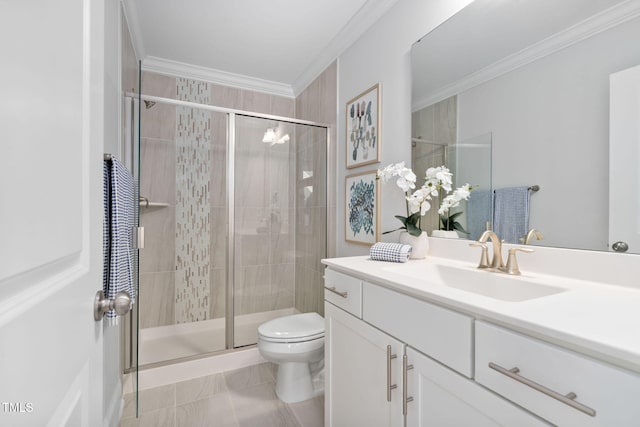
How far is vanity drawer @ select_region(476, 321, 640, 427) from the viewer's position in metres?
0.49

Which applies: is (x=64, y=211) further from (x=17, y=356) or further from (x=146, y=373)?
(x=146, y=373)

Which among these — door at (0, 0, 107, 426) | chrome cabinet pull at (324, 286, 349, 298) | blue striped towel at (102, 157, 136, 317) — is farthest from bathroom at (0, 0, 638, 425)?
chrome cabinet pull at (324, 286, 349, 298)

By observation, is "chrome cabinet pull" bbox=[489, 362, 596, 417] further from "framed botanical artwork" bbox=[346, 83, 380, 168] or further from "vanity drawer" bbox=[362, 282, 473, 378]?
"framed botanical artwork" bbox=[346, 83, 380, 168]

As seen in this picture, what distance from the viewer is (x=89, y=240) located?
0.55 meters

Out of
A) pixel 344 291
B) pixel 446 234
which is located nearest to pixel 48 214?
pixel 344 291

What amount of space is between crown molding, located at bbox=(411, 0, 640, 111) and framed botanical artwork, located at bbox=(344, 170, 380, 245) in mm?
684

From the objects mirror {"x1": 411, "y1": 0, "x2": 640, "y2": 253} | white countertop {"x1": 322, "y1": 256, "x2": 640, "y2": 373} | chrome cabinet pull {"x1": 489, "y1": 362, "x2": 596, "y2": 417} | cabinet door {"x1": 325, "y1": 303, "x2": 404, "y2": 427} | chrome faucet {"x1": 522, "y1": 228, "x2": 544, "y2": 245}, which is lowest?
cabinet door {"x1": 325, "y1": 303, "x2": 404, "y2": 427}

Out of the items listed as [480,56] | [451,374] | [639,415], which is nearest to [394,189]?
[480,56]

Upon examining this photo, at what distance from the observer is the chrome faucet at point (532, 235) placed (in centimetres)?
108

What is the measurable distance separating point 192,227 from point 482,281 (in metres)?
1.95

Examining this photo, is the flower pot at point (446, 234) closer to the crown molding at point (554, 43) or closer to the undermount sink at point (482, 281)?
the undermount sink at point (482, 281)

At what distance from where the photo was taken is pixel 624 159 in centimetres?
88

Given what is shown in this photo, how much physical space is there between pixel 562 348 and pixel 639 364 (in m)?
0.11

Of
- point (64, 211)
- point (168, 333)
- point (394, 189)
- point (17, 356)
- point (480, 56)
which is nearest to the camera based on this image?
point (17, 356)
